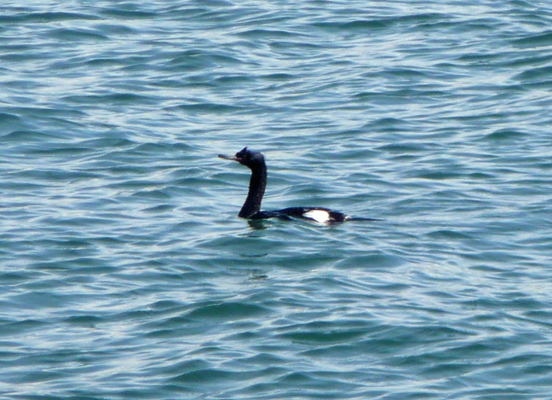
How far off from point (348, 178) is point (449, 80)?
383 centimetres

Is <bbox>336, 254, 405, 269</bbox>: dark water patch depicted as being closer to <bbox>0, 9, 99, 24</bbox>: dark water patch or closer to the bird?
the bird

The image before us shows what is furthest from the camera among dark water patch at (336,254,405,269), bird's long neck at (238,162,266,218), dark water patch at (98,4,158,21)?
dark water patch at (98,4,158,21)

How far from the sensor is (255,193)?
10.5 metres

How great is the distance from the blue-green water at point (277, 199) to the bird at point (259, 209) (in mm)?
140

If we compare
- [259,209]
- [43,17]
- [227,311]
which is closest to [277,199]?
[259,209]

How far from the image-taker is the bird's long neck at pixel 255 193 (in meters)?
10.3

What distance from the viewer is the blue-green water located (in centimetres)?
705

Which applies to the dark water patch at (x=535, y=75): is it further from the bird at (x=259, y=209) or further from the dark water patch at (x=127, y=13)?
the dark water patch at (x=127, y=13)

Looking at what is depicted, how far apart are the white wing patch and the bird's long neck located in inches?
22.4

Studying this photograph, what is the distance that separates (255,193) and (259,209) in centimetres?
18

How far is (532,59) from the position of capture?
15375 mm

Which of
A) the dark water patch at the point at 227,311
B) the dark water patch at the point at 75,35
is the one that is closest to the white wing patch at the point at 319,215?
the dark water patch at the point at 227,311

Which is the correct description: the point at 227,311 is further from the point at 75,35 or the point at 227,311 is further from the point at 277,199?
the point at 75,35

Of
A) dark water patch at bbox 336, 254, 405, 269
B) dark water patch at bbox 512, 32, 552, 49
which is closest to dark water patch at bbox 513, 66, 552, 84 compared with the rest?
dark water patch at bbox 512, 32, 552, 49
